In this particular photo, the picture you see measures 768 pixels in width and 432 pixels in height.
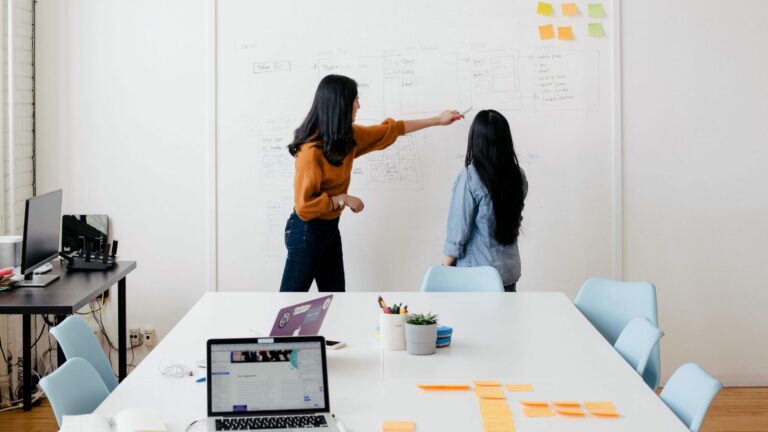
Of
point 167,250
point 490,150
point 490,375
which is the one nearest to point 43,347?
point 167,250

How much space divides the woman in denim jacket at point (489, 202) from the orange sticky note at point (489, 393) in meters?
1.66

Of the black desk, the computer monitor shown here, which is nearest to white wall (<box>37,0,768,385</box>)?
the black desk

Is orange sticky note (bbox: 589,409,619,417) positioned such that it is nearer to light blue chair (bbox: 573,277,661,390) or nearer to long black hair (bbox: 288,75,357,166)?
light blue chair (bbox: 573,277,661,390)

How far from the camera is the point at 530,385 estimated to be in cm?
254

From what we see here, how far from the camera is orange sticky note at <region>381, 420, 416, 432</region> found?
2195 millimetres

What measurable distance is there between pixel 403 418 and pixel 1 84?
10.9 ft

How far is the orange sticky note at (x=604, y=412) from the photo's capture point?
7.56 feet

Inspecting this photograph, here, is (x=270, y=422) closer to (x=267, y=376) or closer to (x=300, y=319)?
(x=267, y=376)

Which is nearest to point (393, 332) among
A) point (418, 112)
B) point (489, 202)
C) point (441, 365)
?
point (441, 365)

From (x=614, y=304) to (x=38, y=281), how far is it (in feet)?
8.29

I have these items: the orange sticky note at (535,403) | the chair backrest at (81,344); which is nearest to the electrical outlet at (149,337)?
the chair backrest at (81,344)

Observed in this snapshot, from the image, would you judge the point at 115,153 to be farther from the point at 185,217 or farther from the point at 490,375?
the point at 490,375

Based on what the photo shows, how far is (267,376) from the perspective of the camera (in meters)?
2.34

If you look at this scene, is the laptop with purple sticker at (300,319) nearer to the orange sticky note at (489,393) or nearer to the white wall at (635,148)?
the orange sticky note at (489,393)
